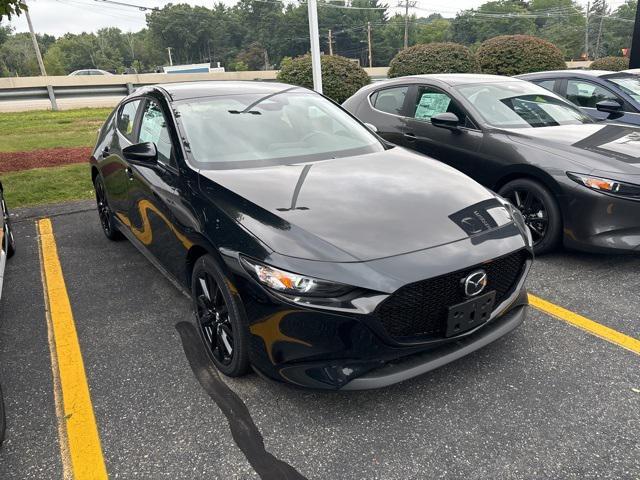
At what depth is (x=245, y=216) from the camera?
2598 millimetres

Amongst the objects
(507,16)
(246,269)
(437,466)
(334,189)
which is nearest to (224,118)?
(334,189)

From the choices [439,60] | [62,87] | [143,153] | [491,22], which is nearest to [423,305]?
[143,153]

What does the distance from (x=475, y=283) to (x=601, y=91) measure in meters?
5.76

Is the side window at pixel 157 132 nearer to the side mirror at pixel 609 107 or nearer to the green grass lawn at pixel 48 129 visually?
the side mirror at pixel 609 107

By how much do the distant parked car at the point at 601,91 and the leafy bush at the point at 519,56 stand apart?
6.49 metres

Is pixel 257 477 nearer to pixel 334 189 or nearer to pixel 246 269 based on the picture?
pixel 246 269

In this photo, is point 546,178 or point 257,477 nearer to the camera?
point 257,477

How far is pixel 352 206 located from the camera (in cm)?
267

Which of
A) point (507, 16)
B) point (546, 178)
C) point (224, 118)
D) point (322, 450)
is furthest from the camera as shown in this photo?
point (507, 16)

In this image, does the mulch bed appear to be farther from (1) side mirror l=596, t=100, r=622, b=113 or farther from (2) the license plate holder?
(2) the license plate holder

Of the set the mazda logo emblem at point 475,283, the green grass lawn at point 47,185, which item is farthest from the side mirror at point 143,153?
the green grass lawn at point 47,185

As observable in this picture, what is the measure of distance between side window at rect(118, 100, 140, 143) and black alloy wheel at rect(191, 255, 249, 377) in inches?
72.5

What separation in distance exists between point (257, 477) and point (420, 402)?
2.96 feet

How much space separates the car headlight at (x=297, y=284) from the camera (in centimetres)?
222
